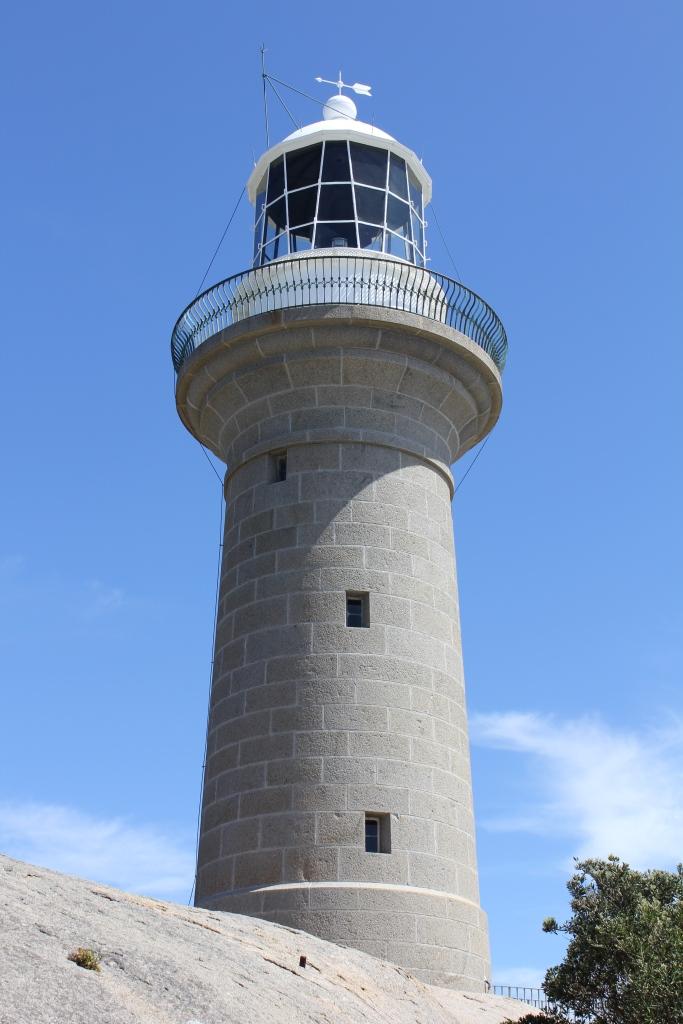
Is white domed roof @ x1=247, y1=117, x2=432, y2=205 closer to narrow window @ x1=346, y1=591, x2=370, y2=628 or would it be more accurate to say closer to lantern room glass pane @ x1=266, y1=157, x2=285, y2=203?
lantern room glass pane @ x1=266, y1=157, x2=285, y2=203

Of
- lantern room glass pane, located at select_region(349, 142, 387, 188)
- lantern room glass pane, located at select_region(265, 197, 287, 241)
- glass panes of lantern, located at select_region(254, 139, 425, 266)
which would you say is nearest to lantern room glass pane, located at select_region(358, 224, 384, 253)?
glass panes of lantern, located at select_region(254, 139, 425, 266)

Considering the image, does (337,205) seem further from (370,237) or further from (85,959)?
(85,959)

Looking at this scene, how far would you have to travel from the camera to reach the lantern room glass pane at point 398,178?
66.4 ft

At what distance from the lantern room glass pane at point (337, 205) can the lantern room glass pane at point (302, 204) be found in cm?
17

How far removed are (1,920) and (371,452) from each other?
33.0 feet

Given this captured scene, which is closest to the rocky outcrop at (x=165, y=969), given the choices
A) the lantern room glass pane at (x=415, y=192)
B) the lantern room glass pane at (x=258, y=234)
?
the lantern room glass pane at (x=258, y=234)

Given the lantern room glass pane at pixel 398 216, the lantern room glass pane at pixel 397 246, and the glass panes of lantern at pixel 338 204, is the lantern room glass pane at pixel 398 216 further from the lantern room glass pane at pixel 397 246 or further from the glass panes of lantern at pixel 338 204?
the lantern room glass pane at pixel 397 246

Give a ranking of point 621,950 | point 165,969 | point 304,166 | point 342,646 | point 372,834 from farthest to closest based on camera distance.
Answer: point 304,166 → point 342,646 → point 372,834 → point 621,950 → point 165,969

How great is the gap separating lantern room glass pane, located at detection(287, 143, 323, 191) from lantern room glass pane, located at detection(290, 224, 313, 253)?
0.81 meters

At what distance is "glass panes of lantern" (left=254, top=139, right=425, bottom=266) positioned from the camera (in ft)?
64.5

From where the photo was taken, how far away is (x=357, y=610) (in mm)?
16719

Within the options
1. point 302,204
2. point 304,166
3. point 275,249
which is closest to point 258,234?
point 275,249

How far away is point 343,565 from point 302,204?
6712mm

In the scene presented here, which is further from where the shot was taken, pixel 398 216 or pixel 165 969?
pixel 398 216
